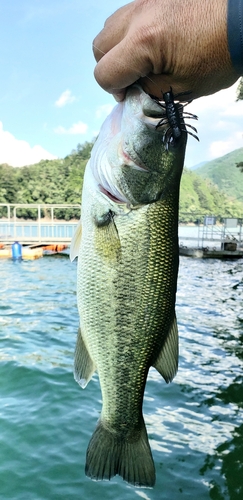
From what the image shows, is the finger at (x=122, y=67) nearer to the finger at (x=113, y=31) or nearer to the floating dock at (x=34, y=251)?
the finger at (x=113, y=31)

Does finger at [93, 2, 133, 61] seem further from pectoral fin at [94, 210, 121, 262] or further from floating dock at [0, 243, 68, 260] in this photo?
floating dock at [0, 243, 68, 260]

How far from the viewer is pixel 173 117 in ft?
6.33

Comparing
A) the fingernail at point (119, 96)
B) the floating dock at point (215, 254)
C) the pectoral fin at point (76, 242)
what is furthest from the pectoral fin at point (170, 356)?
the floating dock at point (215, 254)

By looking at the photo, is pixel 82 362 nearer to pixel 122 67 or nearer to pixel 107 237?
pixel 107 237

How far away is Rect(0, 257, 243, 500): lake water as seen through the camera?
545 centimetres

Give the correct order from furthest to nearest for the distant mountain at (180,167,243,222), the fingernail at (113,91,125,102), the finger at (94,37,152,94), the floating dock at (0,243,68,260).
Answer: the distant mountain at (180,167,243,222), the floating dock at (0,243,68,260), the fingernail at (113,91,125,102), the finger at (94,37,152,94)

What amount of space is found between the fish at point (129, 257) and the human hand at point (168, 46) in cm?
14

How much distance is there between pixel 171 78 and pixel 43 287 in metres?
18.4

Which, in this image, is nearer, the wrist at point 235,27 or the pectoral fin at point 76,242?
the wrist at point 235,27

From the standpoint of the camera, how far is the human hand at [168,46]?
70.0 inches

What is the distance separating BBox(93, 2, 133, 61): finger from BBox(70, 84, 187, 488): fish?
229mm

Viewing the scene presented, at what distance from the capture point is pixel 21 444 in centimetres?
627

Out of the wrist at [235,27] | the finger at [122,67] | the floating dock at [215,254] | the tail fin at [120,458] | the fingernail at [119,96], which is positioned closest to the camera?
the wrist at [235,27]

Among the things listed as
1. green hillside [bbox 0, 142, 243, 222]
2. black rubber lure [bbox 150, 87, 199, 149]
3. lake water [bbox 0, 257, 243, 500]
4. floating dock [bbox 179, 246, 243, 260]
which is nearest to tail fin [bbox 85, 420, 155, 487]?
black rubber lure [bbox 150, 87, 199, 149]
